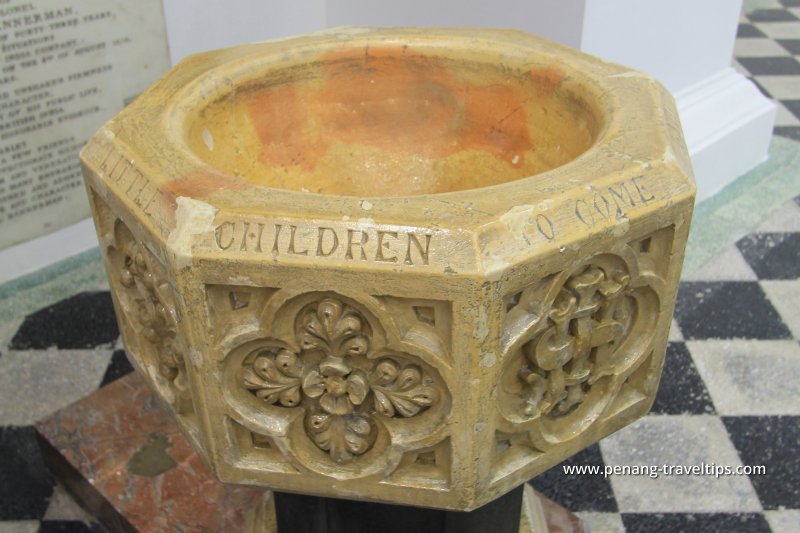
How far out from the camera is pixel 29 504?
1.68 meters

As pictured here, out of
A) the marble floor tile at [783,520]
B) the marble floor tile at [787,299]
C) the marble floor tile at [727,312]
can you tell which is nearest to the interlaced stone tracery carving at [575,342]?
the marble floor tile at [783,520]

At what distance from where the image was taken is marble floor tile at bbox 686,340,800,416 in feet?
6.21

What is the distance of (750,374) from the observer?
1985 mm

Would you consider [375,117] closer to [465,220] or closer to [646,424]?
[465,220]

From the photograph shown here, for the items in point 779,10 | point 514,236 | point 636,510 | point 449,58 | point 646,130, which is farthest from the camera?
point 779,10

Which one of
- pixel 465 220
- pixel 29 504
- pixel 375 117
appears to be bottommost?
pixel 29 504

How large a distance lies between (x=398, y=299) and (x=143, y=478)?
835 millimetres

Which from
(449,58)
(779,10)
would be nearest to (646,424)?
(449,58)

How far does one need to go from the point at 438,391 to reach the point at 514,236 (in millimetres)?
194

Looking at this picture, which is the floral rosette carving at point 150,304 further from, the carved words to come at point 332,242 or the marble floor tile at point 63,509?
the marble floor tile at point 63,509

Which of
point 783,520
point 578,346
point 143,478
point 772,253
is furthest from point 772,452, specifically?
point 143,478

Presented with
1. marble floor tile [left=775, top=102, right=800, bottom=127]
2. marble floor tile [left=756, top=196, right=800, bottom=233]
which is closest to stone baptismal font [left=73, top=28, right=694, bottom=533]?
marble floor tile [left=756, top=196, right=800, bottom=233]

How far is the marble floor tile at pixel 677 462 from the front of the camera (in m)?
1.66

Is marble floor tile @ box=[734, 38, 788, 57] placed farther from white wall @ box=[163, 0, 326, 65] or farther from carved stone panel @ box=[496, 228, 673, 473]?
carved stone panel @ box=[496, 228, 673, 473]
